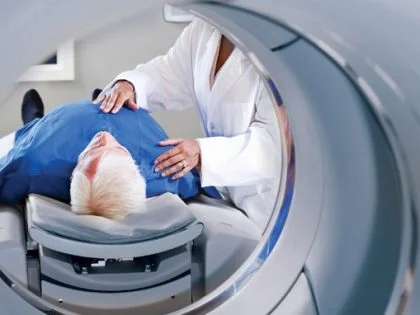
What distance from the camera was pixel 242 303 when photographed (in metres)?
0.64

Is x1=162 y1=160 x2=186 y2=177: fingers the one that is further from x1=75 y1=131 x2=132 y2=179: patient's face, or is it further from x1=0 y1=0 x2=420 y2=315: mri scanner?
x1=0 y1=0 x2=420 y2=315: mri scanner

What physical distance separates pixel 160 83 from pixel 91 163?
183 millimetres

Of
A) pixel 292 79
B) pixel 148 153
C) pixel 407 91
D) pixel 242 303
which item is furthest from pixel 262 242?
pixel 148 153

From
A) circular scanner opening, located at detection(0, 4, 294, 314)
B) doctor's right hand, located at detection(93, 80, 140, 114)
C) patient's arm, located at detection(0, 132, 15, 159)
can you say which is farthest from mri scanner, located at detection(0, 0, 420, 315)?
patient's arm, located at detection(0, 132, 15, 159)

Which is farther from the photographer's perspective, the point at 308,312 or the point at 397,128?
the point at 308,312

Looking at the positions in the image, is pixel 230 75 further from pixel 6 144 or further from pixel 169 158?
pixel 6 144

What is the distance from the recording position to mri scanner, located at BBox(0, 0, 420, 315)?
12.2 inches

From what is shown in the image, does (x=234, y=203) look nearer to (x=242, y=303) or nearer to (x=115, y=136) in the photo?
(x=115, y=136)

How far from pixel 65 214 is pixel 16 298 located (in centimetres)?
47

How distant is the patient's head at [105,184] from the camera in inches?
43.4

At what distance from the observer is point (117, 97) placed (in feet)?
3.91

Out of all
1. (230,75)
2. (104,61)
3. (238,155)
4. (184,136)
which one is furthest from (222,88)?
(104,61)

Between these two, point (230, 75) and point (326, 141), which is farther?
point (230, 75)

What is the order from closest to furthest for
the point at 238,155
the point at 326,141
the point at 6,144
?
the point at 326,141, the point at 238,155, the point at 6,144
